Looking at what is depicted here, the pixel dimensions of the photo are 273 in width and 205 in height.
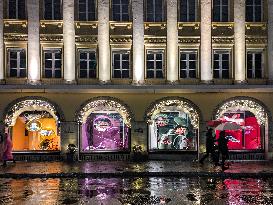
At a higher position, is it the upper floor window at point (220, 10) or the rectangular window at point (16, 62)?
the upper floor window at point (220, 10)

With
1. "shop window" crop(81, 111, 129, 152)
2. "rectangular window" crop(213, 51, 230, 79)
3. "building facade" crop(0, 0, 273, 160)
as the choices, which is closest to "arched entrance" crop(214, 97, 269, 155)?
"building facade" crop(0, 0, 273, 160)

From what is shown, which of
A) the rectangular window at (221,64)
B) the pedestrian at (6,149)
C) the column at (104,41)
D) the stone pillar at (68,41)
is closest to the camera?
the pedestrian at (6,149)

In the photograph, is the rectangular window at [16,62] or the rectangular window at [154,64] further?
the rectangular window at [154,64]

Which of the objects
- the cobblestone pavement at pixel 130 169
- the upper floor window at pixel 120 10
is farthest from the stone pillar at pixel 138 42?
the cobblestone pavement at pixel 130 169

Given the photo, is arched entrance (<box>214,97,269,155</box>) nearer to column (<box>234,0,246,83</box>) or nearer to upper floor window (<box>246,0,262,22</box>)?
column (<box>234,0,246,83</box>)

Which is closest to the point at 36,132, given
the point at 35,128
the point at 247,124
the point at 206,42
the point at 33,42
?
the point at 35,128

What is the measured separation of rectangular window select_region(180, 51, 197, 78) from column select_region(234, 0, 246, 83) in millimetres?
2256

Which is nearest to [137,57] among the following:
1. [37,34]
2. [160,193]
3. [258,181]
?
[37,34]

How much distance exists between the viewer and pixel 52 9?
3173 cm

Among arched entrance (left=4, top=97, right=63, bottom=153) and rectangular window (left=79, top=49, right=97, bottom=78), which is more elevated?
rectangular window (left=79, top=49, right=97, bottom=78)

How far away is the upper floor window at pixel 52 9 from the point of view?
3167 centimetres

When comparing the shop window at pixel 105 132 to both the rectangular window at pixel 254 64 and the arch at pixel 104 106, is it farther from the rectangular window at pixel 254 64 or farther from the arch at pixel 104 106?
the rectangular window at pixel 254 64

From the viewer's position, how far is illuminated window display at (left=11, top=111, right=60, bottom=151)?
1267 inches

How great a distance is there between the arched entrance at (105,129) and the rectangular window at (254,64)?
23.5ft
